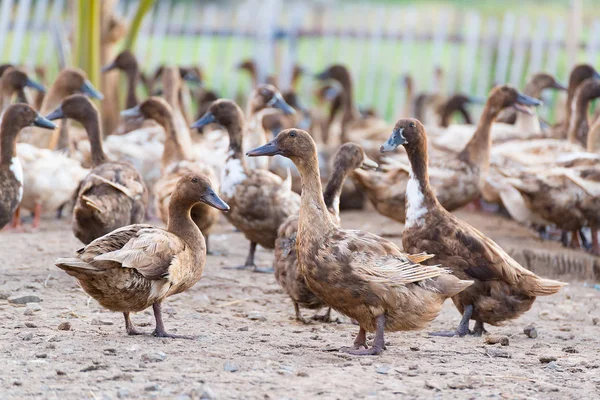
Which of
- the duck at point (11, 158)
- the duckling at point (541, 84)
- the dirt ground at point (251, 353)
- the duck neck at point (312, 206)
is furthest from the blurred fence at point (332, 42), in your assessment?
the duck neck at point (312, 206)

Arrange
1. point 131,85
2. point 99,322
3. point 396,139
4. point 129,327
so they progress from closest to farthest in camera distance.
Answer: point 129,327 → point 99,322 → point 396,139 → point 131,85

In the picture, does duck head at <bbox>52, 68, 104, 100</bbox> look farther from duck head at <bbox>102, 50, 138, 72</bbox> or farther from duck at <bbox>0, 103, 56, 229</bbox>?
duck at <bbox>0, 103, 56, 229</bbox>

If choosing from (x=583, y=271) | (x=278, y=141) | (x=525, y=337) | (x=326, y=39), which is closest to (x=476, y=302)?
(x=525, y=337)

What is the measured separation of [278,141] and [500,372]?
1946mm

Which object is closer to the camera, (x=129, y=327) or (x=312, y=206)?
(x=312, y=206)

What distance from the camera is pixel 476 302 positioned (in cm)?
623

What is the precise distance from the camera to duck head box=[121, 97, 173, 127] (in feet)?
32.0

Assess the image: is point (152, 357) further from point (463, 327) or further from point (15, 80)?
point (15, 80)

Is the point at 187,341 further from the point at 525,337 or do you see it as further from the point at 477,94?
the point at 477,94

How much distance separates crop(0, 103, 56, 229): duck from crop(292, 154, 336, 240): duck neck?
2829 mm

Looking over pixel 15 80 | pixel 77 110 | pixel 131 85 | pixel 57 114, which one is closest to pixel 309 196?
pixel 77 110

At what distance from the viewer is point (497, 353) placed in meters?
5.57

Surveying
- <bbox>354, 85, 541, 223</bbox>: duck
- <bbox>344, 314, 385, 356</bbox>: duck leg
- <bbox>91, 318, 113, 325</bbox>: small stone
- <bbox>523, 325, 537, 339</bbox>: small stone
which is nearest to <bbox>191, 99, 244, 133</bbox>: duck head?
<bbox>354, 85, 541, 223</bbox>: duck

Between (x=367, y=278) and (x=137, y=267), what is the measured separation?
1.29 meters
